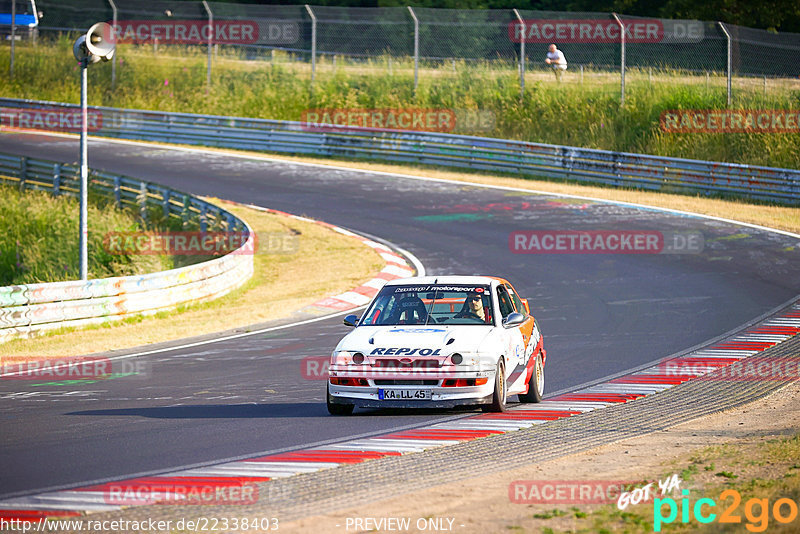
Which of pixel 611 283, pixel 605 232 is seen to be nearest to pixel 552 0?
pixel 605 232

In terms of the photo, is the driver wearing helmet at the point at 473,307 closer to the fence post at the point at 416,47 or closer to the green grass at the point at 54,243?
the green grass at the point at 54,243

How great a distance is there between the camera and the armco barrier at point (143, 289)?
1543 cm

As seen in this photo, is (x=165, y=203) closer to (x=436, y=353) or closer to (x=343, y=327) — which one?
(x=343, y=327)

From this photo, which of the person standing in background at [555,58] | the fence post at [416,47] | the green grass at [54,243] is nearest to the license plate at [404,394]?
the green grass at [54,243]

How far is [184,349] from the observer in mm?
14594

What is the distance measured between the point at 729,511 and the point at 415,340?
4.23 m

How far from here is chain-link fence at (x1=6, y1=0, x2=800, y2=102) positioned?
30734mm

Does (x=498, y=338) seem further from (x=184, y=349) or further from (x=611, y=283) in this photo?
(x=611, y=283)

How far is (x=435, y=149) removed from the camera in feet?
109

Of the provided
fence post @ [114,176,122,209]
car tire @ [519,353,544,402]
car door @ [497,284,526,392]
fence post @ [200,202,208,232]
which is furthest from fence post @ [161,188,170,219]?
car tire @ [519,353,544,402]

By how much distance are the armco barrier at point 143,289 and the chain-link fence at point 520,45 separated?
10371 mm

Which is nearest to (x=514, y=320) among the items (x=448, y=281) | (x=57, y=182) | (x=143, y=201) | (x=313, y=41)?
(x=448, y=281)

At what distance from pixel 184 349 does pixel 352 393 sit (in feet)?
17.4

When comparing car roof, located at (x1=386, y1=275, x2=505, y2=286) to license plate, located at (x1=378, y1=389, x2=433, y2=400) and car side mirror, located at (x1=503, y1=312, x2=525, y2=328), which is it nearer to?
car side mirror, located at (x1=503, y1=312, x2=525, y2=328)
